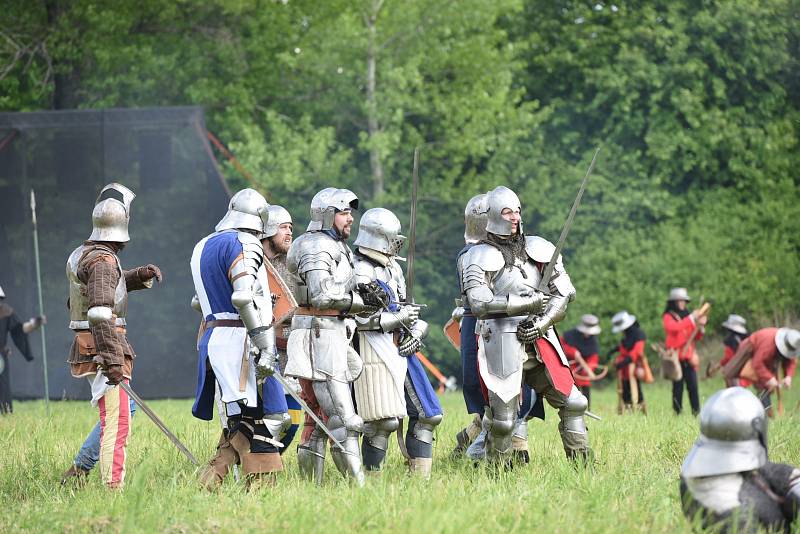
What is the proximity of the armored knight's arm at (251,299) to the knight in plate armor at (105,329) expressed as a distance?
2.27 feet

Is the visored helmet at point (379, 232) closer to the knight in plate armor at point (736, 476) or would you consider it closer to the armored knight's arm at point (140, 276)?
the armored knight's arm at point (140, 276)

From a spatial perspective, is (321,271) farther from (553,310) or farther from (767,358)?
(767,358)

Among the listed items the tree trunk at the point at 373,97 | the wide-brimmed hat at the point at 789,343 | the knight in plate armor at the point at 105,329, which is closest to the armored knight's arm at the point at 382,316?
the knight in plate armor at the point at 105,329

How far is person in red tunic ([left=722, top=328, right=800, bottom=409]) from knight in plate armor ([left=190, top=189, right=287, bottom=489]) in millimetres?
5697

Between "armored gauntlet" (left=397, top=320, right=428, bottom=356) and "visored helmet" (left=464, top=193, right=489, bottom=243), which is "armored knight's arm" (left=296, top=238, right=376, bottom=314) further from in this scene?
"visored helmet" (left=464, top=193, right=489, bottom=243)

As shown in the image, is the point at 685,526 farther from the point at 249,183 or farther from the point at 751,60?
the point at 751,60

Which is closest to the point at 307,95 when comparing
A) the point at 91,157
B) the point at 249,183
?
the point at 249,183

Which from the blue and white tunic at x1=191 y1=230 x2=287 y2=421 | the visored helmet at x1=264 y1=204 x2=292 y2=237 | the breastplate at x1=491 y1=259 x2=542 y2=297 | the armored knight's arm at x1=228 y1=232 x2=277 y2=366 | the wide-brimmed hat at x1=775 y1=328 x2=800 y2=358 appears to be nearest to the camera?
the armored knight's arm at x1=228 y1=232 x2=277 y2=366

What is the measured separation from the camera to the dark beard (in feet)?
26.0

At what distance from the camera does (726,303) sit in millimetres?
23000

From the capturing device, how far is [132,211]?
16.4 meters

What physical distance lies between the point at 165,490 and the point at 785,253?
18.8 m

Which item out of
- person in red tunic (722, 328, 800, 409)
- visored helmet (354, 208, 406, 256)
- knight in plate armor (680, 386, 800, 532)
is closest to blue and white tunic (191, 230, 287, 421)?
visored helmet (354, 208, 406, 256)

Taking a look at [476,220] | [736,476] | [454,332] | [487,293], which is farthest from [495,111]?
[736,476]
